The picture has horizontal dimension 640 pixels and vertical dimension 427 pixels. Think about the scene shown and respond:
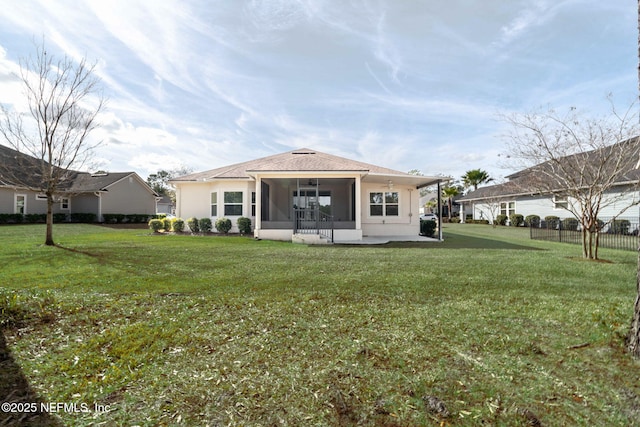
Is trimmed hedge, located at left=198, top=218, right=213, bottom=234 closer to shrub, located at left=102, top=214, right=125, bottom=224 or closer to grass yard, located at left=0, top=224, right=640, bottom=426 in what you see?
grass yard, located at left=0, top=224, right=640, bottom=426

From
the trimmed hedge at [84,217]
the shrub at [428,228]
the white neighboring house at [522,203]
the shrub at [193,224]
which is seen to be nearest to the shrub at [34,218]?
the trimmed hedge at [84,217]

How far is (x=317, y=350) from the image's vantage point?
320 cm

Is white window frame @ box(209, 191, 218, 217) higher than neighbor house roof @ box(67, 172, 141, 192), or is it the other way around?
neighbor house roof @ box(67, 172, 141, 192)

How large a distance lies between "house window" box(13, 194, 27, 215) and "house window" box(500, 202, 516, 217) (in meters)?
40.6

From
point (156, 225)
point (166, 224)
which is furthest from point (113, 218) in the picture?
point (156, 225)

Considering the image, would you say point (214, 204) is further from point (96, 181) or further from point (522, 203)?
point (522, 203)

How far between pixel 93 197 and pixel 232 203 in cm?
1735

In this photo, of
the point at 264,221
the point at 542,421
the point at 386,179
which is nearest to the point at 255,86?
the point at 264,221

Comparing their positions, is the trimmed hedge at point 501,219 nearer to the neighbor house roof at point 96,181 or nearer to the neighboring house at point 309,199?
the neighboring house at point 309,199

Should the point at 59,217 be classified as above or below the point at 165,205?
below

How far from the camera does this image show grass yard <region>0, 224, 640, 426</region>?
2246 mm

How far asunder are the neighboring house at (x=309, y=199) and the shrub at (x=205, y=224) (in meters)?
0.49

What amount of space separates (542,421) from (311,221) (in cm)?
1262

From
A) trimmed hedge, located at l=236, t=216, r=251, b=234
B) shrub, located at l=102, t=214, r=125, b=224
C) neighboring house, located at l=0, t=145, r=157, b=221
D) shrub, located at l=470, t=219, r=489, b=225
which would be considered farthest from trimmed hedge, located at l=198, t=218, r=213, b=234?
shrub, located at l=470, t=219, r=489, b=225
